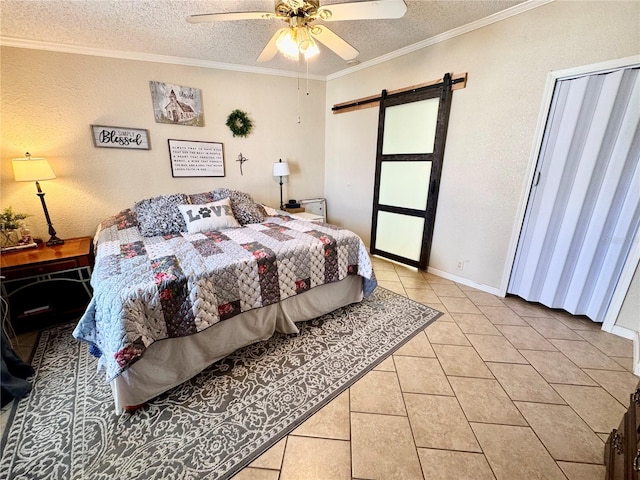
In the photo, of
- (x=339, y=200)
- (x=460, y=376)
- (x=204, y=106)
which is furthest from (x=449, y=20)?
(x=460, y=376)

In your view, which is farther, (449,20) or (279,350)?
(449,20)

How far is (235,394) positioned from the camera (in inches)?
60.5

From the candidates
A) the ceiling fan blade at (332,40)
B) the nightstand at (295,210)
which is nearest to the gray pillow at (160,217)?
the nightstand at (295,210)

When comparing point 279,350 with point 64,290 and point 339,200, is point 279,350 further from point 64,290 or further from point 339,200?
point 339,200

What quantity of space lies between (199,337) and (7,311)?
A: 5.29 ft

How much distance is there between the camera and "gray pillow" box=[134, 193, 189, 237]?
7.82 ft

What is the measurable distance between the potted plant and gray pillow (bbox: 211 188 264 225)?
1667 millimetres

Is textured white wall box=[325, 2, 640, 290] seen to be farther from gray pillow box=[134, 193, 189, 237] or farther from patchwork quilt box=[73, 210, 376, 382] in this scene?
gray pillow box=[134, 193, 189, 237]

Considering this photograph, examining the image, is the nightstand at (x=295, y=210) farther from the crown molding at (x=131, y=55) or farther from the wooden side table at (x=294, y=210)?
the crown molding at (x=131, y=55)

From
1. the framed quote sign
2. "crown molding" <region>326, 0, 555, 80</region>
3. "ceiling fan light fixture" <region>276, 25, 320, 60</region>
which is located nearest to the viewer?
"ceiling fan light fixture" <region>276, 25, 320, 60</region>

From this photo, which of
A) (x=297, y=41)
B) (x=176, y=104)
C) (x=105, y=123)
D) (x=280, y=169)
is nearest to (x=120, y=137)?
(x=105, y=123)

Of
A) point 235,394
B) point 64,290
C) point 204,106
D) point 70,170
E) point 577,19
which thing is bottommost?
point 235,394

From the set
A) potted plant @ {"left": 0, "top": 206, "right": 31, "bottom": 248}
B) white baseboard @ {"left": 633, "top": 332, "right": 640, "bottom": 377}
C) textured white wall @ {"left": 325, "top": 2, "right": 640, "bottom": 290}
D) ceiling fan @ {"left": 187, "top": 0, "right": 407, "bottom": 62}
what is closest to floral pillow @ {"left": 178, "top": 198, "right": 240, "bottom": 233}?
potted plant @ {"left": 0, "top": 206, "right": 31, "bottom": 248}

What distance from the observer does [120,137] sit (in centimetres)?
279
